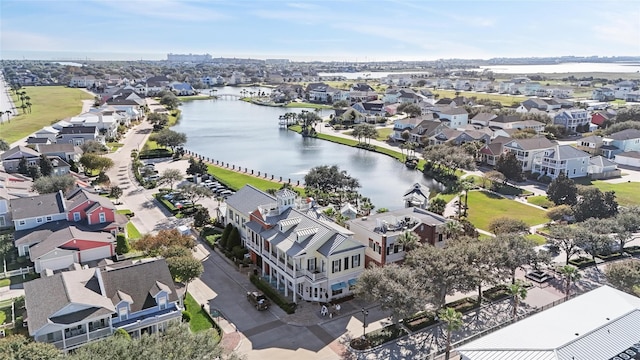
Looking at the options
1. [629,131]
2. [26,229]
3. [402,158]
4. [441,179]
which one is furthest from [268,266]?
[629,131]

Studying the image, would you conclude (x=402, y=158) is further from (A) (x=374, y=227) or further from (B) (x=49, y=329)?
(B) (x=49, y=329)

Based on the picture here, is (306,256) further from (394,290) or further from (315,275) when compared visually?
(394,290)

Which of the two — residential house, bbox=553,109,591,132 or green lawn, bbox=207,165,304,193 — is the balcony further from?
residential house, bbox=553,109,591,132

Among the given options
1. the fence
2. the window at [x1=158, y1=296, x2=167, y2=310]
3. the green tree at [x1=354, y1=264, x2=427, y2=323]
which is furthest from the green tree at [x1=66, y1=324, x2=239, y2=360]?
the fence

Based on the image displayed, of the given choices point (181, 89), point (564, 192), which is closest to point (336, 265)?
point (564, 192)

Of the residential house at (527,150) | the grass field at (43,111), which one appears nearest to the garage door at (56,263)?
the grass field at (43,111)

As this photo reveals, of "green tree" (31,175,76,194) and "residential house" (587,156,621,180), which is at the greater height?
"green tree" (31,175,76,194)
